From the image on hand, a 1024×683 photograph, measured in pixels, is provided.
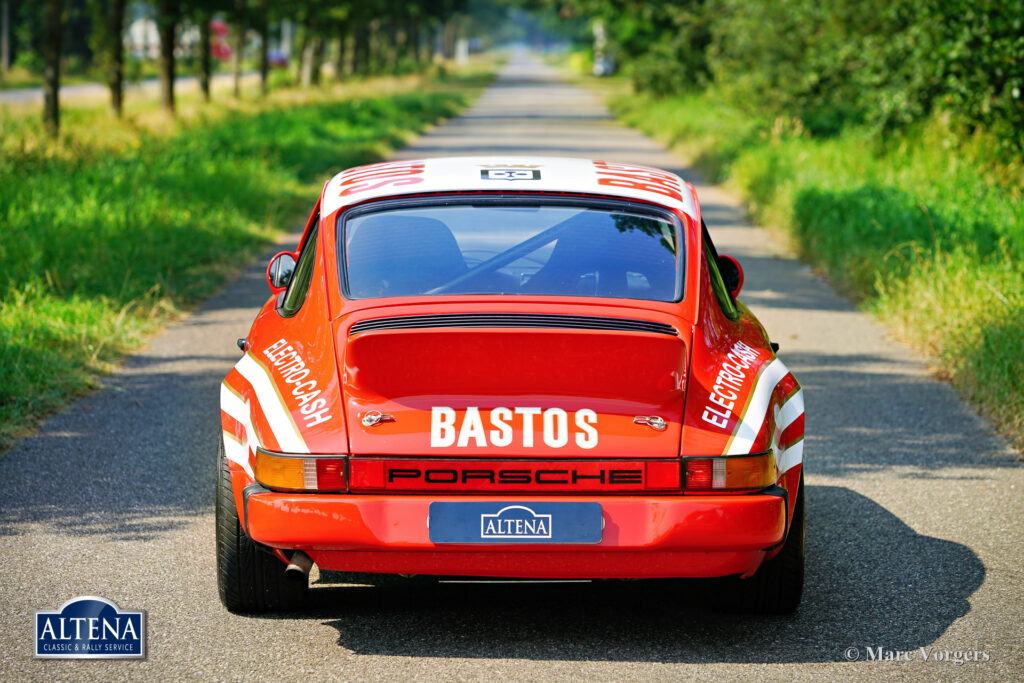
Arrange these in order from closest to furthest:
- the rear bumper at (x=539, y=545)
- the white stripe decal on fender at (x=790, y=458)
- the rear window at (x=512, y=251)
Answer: the rear bumper at (x=539, y=545) < the white stripe decal on fender at (x=790, y=458) < the rear window at (x=512, y=251)

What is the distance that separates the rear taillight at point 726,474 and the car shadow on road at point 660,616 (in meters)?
0.56

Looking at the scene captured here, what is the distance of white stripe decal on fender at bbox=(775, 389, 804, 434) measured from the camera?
4.30 meters

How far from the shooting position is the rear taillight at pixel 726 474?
397cm

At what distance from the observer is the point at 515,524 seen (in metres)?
3.92

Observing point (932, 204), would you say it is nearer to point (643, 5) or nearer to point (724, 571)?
point (724, 571)

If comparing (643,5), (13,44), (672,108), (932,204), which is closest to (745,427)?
(932,204)

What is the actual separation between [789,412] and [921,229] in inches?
314

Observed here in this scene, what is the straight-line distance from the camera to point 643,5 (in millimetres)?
46375

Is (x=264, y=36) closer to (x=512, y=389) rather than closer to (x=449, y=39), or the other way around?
(x=512, y=389)

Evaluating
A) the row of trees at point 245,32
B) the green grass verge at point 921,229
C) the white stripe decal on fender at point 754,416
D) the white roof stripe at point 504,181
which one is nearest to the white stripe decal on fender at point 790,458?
the white stripe decal on fender at point 754,416

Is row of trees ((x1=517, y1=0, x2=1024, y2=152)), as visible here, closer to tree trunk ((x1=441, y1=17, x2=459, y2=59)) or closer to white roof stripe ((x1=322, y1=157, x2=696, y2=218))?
white roof stripe ((x1=322, y1=157, x2=696, y2=218))

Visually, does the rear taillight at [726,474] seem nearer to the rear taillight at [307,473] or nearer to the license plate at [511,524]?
the license plate at [511,524]

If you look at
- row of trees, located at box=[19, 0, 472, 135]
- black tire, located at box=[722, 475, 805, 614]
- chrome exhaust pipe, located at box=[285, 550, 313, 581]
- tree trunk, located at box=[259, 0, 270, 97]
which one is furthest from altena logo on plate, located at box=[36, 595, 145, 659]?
tree trunk, located at box=[259, 0, 270, 97]

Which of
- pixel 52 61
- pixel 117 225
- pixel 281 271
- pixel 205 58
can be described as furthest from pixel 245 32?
pixel 281 271
